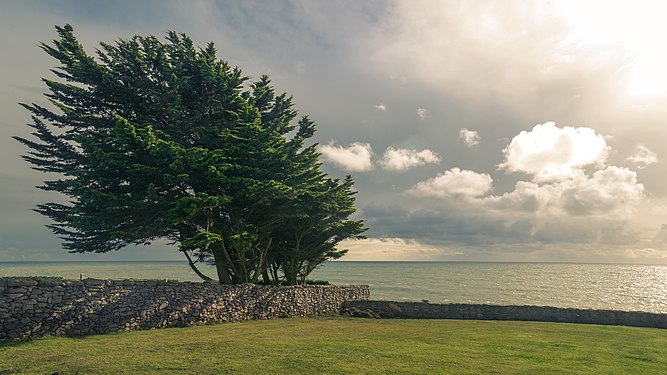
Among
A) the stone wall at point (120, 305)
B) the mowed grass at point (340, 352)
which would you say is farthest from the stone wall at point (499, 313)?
the stone wall at point (120, 305)

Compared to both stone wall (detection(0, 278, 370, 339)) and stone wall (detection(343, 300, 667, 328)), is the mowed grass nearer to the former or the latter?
stone wall (detection(0, 278, 370, 339))

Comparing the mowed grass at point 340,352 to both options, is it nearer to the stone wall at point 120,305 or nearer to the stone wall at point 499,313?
the stone wall at point 120,305

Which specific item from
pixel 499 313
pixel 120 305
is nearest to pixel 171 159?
pixel 120 305

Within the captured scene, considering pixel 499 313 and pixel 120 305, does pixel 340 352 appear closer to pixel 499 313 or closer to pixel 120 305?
pixel 120 305

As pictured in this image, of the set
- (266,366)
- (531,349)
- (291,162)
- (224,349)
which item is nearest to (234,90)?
(291,162)

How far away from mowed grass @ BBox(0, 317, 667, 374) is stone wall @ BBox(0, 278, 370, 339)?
88cm

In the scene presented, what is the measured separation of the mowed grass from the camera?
10.8 m

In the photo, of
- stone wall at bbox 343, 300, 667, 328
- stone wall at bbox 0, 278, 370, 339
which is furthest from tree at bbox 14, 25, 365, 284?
stone wall at bbox 343, 300, 667, 328

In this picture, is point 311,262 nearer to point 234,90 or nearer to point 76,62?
point 234,90

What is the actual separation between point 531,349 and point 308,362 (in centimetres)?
817

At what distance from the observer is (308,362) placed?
1123cm

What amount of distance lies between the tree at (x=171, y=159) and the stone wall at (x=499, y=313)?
24.6 ft

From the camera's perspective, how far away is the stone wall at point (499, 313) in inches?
894

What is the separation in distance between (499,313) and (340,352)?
1637 cm
